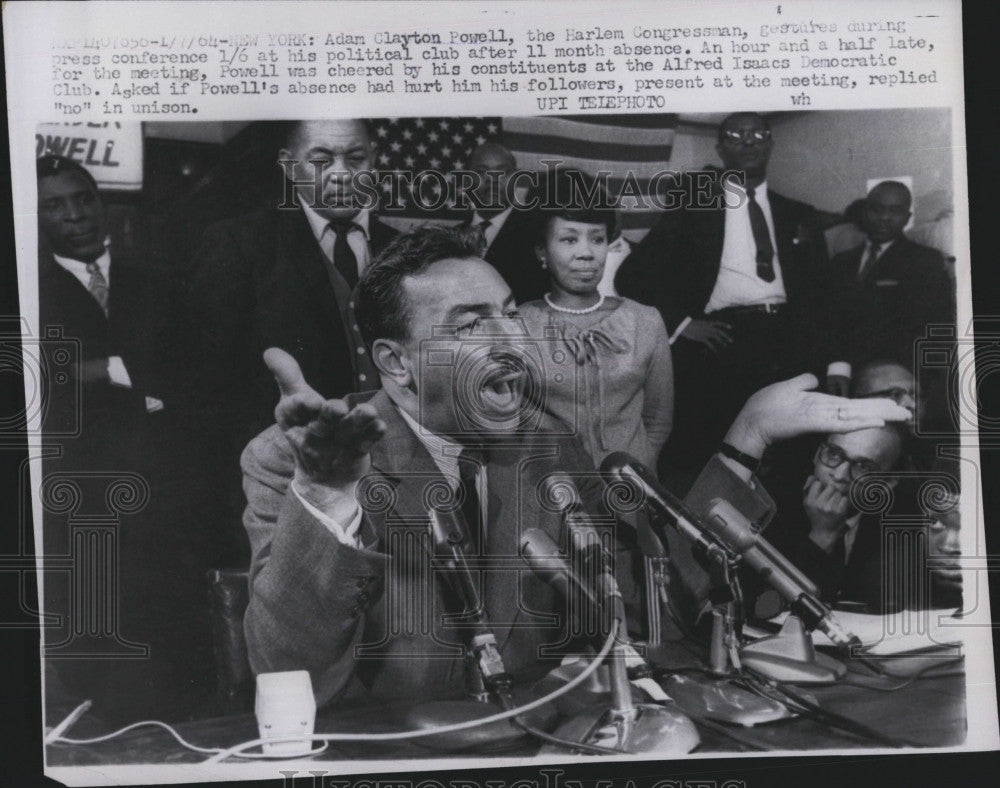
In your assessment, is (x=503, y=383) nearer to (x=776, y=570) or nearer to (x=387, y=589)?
(x=387, y=589)

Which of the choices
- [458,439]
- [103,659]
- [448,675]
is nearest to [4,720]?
[103,659]

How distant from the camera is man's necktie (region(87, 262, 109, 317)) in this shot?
12.2ft

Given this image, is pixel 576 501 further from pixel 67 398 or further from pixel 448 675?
pixel 67 398

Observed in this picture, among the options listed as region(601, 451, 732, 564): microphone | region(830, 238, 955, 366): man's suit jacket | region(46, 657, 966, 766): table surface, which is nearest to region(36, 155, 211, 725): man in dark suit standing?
region(46, 657, 966, 766): table surface

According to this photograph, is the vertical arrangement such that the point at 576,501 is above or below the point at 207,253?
below

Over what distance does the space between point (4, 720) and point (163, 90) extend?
7.43ft

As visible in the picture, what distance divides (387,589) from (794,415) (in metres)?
1.53

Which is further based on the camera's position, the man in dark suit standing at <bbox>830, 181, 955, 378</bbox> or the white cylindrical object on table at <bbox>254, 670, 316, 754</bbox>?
the man in dark suit standing at <bbox>830, 181, 955, 378</bbox>

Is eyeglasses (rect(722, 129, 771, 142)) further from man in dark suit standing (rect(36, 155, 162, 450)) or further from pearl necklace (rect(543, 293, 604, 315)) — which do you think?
man in dark suit standing (rect(36, 155, 162, 450))

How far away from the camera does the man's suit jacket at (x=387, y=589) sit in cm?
367

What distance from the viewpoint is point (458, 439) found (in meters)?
3.73

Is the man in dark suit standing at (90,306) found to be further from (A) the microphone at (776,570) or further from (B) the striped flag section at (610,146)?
(A) the microphone at (776,570)

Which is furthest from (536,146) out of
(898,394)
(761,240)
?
(898,394)

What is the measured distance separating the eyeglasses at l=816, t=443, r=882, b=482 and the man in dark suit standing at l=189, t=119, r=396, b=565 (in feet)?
5.20
